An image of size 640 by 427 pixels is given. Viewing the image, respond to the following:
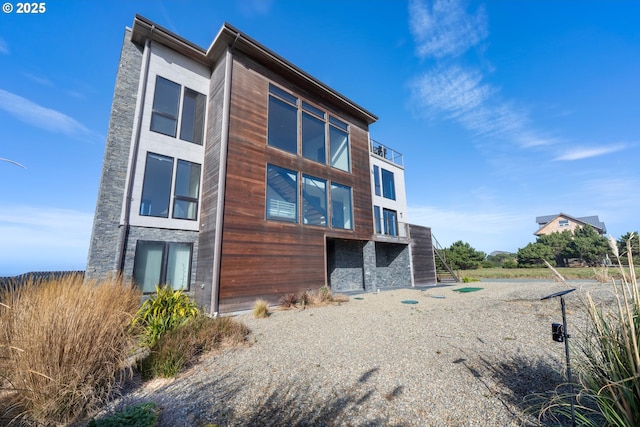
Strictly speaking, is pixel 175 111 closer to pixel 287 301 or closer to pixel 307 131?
pixel 307 131

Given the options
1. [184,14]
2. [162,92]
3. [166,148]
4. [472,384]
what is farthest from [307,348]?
[184,14]

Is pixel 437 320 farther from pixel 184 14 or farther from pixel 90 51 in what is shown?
pixel 90 51

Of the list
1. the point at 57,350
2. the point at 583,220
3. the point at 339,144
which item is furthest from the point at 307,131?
the point at 583,220

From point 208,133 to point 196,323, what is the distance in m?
7.34

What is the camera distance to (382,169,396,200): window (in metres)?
15.8

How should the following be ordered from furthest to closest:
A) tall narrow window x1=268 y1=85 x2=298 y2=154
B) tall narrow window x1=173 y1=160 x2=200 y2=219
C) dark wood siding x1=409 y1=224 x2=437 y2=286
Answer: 1. dark wood siding x1=409 y1=224 x2=437 y2=286
2. tall narrow window x1=268 y1=85 x2=298 y2=154
3. tall narrow window x1=173 y1=160 x2=200 y2=219

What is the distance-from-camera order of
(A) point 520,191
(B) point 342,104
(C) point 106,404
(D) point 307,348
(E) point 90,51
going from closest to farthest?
1. (C) point 106,404
2. (D) point 307,348
3. (E) point 90,51
4. (B) point 342,104
5. (A) point 520,191

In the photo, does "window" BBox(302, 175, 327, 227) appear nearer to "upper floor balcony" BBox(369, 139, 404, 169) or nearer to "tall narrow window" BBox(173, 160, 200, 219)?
"tall narrow window" BBox(173, 160, 200, 219)

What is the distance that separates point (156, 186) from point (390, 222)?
478 inches

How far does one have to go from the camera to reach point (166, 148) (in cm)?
862

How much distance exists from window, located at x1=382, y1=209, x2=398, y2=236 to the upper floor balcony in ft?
12.0

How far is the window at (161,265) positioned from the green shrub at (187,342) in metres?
A: 3.58

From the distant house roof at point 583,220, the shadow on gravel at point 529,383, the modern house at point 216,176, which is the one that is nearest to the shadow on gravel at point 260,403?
the shadow on gravel at point 529,383

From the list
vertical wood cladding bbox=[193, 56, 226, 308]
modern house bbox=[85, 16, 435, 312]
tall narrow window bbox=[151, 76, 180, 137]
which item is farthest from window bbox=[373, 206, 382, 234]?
tall narrow window bbox=[151, 76, 180, 137]
